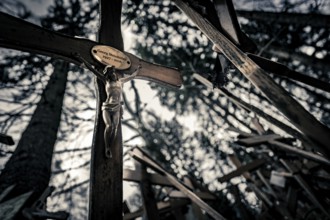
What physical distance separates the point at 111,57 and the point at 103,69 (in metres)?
0.19

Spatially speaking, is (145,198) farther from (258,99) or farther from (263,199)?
(258,99)

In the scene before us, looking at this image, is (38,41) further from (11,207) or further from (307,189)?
(307,189)

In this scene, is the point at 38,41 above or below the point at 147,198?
above

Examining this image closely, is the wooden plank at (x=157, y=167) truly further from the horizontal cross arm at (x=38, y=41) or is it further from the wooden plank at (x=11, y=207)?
the horizontal cross arm at (x=38, y=41)

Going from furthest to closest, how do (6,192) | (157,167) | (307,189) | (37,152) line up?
(307,189), (157,167), (37,152), (6,192)

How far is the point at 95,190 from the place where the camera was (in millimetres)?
2203

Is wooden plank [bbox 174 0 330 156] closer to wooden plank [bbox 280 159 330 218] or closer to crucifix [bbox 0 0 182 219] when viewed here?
crucifix [bbox 0 0 182 219]

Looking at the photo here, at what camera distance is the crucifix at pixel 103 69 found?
227 centimetres

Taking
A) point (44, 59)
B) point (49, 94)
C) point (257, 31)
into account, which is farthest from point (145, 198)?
point (257, 31)

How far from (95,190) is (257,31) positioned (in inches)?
245

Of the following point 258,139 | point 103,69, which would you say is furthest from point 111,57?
point 258,139

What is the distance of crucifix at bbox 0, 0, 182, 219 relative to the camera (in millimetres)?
2270

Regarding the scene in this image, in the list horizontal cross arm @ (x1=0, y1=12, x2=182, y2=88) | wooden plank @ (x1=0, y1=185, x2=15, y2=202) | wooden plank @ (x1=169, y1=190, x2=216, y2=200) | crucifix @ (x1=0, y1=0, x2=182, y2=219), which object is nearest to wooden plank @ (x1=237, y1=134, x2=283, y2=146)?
wooden plank @ (x1=169, y1=190, x2=216, y2=200)

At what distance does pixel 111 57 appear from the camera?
309 centimetres
